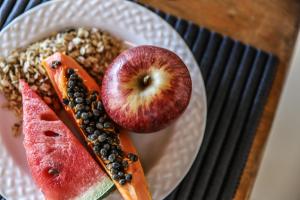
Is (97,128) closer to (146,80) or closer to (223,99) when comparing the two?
(146,80)

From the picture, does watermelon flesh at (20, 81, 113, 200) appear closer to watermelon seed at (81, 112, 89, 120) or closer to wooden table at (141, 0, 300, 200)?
watermelon seed at (81, 112, 89, 120)

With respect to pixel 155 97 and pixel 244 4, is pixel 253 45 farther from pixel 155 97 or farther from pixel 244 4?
pixel 155 97

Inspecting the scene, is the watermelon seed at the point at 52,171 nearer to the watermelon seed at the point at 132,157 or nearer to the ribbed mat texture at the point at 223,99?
the watermelon seed at the point at 132,157

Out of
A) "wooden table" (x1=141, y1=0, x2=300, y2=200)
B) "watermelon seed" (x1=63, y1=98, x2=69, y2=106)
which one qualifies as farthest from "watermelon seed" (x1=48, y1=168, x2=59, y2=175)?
"wooden table" (x1=141, y1=0, x2=300, y2=200)

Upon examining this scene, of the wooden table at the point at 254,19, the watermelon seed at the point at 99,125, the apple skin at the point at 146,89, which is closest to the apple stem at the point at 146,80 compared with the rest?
the apple skin at the point at 146,89

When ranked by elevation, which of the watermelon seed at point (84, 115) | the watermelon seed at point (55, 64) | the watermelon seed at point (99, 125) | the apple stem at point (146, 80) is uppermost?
the apple stem at point (146, 80)

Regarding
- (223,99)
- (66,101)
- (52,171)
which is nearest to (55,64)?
(66,101)
